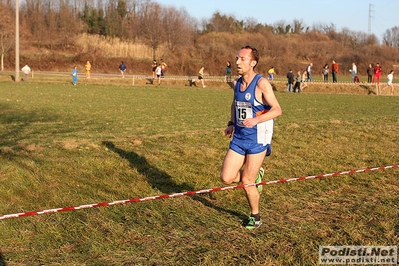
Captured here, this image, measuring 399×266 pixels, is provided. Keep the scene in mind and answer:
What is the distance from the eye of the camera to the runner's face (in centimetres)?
597

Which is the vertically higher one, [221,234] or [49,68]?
[49,68]

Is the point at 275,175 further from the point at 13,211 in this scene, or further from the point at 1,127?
the point at 1,127

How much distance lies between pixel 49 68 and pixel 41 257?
6631 centimetres

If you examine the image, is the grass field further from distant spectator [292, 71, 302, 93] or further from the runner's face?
distant spectator [292, 71, 302, 93]

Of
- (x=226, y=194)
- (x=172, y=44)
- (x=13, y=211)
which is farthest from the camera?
(x=172, y=44)

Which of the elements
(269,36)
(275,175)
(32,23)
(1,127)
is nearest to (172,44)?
(269,36)

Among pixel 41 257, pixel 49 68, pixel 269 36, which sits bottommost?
pixel 41 257

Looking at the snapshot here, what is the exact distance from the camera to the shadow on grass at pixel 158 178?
Result: 23.6 feet

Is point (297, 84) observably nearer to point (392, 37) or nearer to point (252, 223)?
point (252, 223)

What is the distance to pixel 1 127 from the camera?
14336 mm

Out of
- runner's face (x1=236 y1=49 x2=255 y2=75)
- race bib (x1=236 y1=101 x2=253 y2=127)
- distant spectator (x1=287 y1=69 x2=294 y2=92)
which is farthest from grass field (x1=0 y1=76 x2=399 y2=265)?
distant spectator (x1=287 y1=69 x2=294 y2=92)

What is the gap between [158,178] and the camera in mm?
8742

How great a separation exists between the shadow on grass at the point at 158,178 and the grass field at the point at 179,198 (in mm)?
21

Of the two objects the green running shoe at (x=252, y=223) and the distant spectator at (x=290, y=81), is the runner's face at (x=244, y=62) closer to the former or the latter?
the green running shoe at (x=252, y=223)
